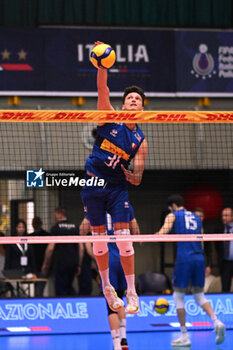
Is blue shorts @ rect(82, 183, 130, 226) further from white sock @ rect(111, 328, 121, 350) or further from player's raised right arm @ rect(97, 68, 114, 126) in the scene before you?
white sock @ rect(111, 328, 121, 350)

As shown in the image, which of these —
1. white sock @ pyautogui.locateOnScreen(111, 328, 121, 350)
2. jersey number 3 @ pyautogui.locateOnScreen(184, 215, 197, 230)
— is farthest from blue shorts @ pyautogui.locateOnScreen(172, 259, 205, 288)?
white sock @ pyautogui.locateOnScreen(111, 328, 121, 350)

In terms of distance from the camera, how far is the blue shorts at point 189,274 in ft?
42.8

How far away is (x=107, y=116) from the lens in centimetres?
895

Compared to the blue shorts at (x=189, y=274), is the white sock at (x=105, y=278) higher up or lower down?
higher up

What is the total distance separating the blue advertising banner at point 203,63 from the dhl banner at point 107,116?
31.8ft

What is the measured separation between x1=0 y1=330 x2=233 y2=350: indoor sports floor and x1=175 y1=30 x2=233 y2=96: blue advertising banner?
700cm

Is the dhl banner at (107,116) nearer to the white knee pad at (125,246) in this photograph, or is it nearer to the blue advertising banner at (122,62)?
the white knee pad at (125,246)

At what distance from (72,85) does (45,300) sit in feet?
20.5

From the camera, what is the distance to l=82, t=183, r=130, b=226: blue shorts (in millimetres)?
8906

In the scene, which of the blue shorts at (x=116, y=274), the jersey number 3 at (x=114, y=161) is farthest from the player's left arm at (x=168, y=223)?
the jersey number 3 at (x=114, y=161)

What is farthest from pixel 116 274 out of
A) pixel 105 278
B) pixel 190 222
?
pixel 190 222

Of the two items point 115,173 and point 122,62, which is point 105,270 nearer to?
point 115,173

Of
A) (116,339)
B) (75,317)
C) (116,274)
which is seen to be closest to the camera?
(116,339)

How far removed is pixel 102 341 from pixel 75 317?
1.37 metres
